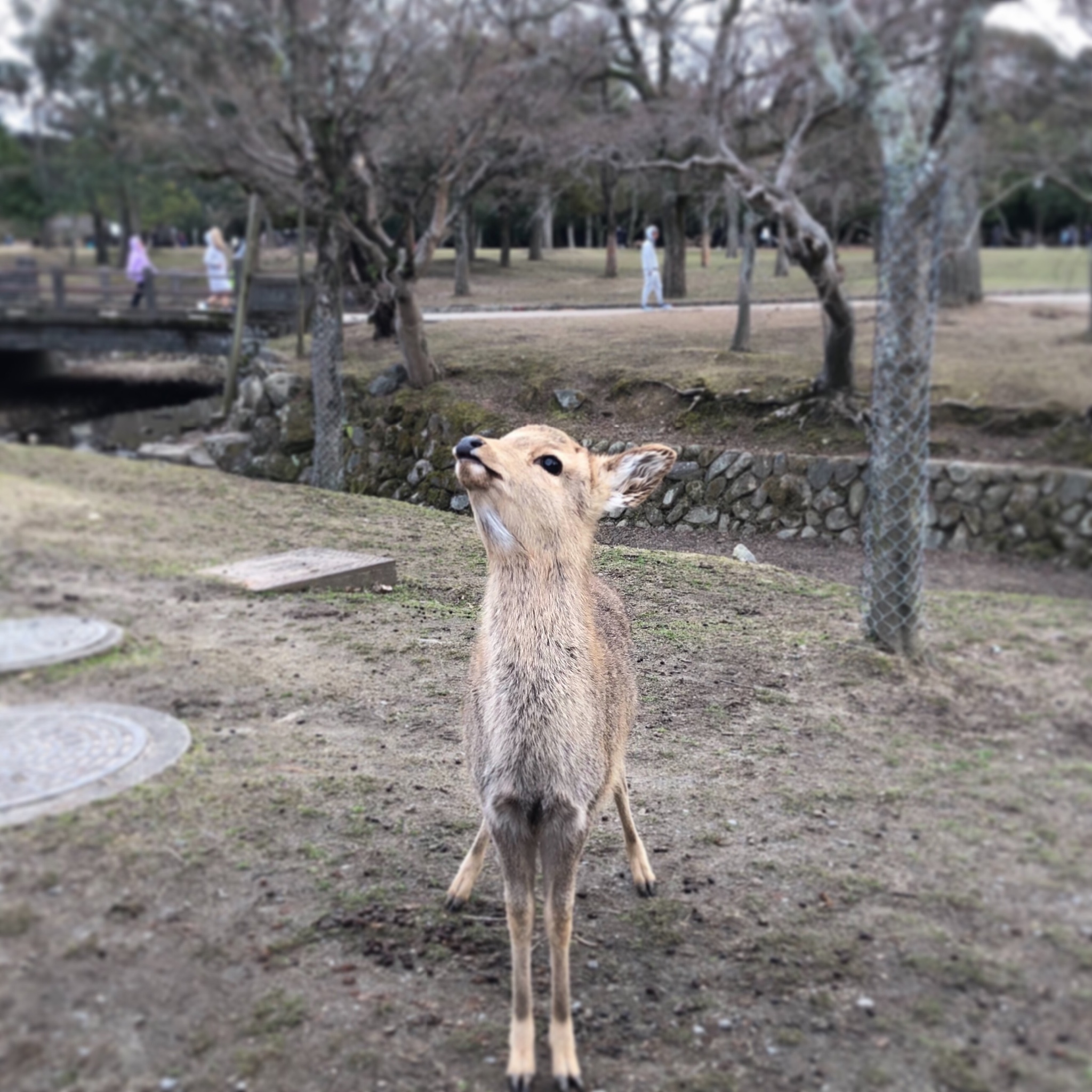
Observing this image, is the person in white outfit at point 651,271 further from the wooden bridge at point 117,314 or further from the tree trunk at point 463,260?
the wooden bridge at point 117,314

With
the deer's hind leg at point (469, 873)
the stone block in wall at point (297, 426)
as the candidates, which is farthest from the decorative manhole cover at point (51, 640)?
the stone block in wall at point (297, 426)

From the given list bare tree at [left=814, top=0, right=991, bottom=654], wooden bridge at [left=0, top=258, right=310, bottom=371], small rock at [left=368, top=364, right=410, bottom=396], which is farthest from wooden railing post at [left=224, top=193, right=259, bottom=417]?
bare tree at [left=814, top=0, right=991, bottom=654]

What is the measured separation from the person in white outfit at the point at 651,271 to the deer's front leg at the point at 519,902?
1902mm

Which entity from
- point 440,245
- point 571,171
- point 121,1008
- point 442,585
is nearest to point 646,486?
point 442,585

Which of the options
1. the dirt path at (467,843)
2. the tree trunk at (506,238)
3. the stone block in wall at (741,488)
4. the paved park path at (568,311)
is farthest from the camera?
the tree trunk at (506,238)

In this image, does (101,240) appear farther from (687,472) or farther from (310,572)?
(687,472)

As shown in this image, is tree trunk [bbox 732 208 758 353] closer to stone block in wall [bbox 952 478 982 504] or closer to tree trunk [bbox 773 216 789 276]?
tree trunk [bbox 773 216 789 276]

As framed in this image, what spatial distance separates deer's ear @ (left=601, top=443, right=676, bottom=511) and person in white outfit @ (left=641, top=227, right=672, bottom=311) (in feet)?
3.96

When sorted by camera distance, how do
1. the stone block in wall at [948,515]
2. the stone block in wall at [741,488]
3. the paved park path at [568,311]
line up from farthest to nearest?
the paved park path at [568,311] < the stone block in wall at [741,488] < the stone block in wall at [948,515]

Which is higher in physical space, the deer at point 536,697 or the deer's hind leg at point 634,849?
the deer at point 536,697

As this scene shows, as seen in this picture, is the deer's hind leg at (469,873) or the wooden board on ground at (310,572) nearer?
the deer's hind leg at (469,873)

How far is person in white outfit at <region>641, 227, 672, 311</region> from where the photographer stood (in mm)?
3248

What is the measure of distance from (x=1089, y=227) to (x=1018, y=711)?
3.33 ft

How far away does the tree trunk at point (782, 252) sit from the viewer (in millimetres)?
3697
